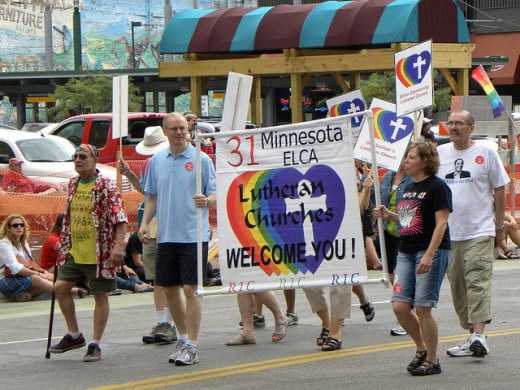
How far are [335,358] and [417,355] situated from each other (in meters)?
0.90

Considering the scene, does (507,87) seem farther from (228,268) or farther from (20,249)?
(228,268)

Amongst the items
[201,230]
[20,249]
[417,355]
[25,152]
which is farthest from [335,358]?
[25,152]

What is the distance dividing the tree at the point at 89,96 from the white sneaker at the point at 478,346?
42465 millimetres

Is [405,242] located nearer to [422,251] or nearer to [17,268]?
[422,251]

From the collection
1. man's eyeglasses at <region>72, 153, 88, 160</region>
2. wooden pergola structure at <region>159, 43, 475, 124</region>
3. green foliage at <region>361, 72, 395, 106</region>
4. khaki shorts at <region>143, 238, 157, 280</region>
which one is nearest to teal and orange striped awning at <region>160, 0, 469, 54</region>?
wooden pergola structure at <region>159, 43, 475, 124</region>

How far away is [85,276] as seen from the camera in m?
8.95

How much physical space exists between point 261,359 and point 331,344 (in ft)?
2.11

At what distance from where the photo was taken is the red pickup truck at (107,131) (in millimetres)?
22438

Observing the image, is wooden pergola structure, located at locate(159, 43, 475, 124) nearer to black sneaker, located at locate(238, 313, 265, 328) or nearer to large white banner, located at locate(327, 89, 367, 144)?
large white banner, located at locate(327, 89, 367, 144)

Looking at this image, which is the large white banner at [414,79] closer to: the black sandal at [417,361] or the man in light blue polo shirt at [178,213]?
the man in light blue polo shirt at [178,213]

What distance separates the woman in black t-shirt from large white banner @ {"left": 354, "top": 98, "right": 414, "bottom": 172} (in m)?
2.58

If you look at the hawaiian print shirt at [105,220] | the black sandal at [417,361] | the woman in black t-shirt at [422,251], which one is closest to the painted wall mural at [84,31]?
the hawaiian print shirt at [105,220]

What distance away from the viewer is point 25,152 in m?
21.2

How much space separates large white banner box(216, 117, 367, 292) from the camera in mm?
7914
